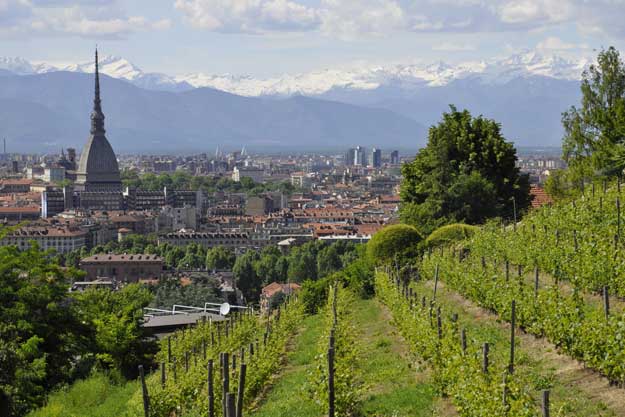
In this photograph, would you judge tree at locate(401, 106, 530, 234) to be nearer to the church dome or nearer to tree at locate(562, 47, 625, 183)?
tree at locate(562, 47, 625, 183)

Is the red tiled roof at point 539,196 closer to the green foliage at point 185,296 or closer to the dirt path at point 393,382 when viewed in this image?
the green foliage at point 185,296

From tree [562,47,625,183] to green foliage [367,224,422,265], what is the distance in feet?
19.2

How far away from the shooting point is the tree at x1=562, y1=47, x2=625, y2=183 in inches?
1074

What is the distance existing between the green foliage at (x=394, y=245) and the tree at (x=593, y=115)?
5.85 metres

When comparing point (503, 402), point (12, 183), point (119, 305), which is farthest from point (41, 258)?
point (12, 183)

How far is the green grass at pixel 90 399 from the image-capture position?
46.4 ft

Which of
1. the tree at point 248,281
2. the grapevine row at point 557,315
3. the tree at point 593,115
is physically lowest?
the tree at point 248,281

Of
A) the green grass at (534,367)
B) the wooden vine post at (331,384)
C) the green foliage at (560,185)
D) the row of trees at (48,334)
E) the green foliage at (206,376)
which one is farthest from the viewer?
the green foliage at (560,185)

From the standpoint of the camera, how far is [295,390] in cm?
1154

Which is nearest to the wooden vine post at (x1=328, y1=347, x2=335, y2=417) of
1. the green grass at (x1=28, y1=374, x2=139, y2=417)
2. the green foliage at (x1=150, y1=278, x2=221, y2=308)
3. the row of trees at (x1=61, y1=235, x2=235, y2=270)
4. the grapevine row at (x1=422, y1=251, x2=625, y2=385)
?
the grapevine row at (x1=422, y1=251, x2=625, y2=385)

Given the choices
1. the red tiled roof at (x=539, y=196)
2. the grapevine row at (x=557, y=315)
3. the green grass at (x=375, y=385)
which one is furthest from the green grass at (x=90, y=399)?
the red tiled roof at (x=539, y=196)

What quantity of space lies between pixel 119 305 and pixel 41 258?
3.40m

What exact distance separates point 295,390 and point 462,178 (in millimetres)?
16911

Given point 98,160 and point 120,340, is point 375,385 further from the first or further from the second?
point 98,160
